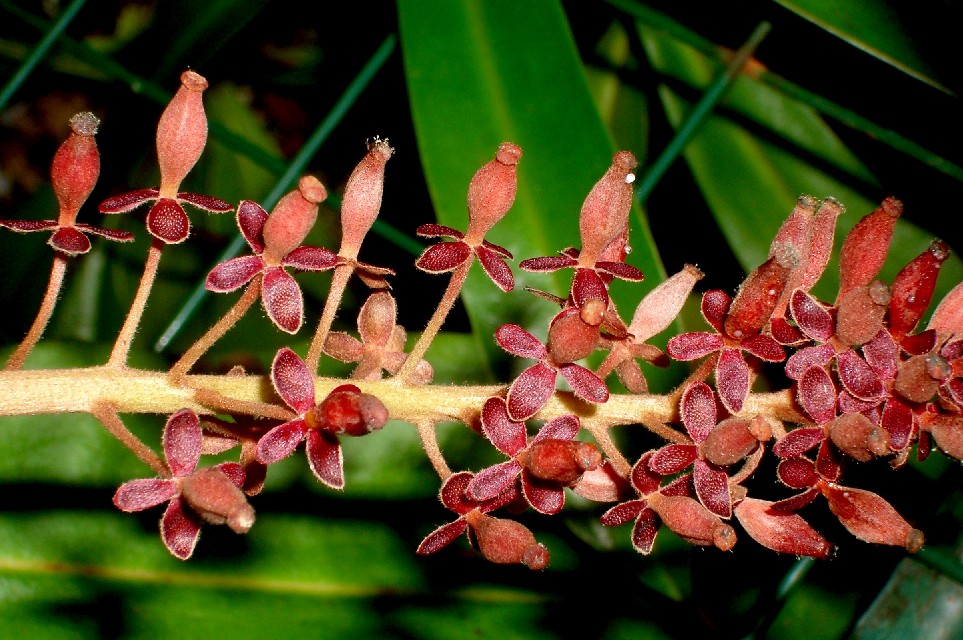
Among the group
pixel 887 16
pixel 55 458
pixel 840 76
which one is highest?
pixel 840 76

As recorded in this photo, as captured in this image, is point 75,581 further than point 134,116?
No

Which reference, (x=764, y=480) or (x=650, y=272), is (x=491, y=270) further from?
(x=764, y=480)

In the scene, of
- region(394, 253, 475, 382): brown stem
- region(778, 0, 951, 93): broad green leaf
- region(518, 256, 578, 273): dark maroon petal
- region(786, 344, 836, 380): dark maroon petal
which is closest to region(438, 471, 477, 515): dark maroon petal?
region(394, 253, 475, 382): brown stem

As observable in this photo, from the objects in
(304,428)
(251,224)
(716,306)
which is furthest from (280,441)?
(716,306)

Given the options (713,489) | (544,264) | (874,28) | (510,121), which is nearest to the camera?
(713,489)

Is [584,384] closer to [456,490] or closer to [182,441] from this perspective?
[456,490]

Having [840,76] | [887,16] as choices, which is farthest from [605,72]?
[887,16]
